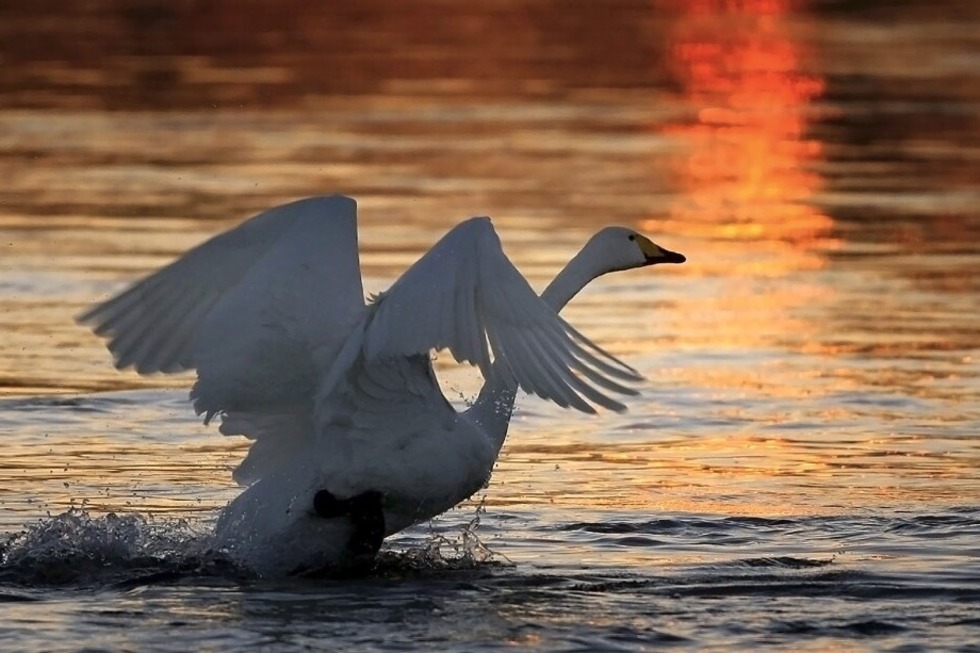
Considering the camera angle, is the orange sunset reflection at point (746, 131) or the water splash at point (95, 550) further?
the orange sunset reflection at point (746, 131)

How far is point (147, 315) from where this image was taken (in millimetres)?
9828

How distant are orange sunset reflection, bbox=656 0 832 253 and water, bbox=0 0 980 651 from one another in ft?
0.25

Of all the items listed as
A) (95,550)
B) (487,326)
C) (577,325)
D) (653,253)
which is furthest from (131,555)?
(577,325)

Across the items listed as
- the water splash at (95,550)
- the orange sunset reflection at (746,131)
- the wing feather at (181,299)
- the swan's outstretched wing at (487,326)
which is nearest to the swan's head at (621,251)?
the wing feather at (181,299)

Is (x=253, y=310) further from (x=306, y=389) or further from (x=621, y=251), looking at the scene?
(x=621, y=251)

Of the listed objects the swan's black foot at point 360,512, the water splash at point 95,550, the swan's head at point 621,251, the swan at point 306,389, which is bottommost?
the water splash at point 95,550

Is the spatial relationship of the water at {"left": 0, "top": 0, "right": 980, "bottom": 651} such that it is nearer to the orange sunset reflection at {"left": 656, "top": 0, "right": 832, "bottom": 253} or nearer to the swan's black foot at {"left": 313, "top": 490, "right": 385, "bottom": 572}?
the orange sunset reflection at {"left": 656, "top": 0, "right": 832, "bottom": 253}

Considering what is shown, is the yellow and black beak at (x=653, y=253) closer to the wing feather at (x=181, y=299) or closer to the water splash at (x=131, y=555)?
the water splash at (x=131, y=555)

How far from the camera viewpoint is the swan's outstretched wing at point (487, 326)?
324 inches

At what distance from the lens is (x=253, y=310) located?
373 inches

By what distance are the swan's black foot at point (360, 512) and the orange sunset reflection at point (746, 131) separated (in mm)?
8348

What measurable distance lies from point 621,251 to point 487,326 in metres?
2.25

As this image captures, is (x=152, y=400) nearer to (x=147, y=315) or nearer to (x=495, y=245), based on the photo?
(x=147, y=315)

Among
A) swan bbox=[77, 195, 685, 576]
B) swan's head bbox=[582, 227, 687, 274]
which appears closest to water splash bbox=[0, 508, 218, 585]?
swan bbox=[77, 195, 685, 576]
